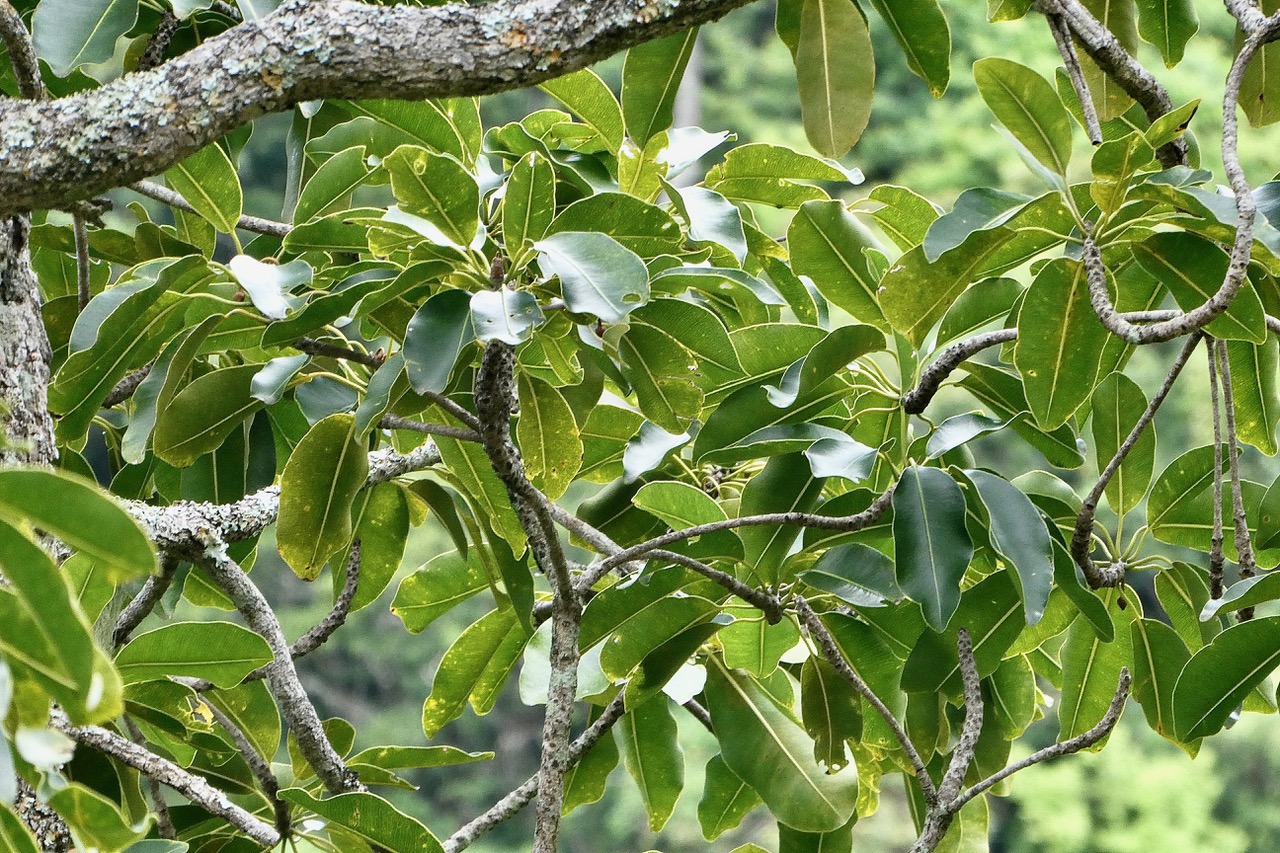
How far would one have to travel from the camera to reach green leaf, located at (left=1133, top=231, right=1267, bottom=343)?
83 cm

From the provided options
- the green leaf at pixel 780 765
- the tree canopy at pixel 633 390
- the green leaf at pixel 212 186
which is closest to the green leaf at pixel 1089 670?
the tree canopy at pixel 633 390

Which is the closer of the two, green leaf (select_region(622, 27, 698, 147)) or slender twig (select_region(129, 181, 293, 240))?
green leaf (select_region(622, 27, 698, 147))

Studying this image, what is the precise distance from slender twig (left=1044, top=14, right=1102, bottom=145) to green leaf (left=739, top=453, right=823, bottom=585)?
314mm

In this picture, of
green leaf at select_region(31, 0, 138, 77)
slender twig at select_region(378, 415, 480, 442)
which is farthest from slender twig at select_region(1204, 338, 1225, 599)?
green leaf at select_region(31, 0, 138, 77)

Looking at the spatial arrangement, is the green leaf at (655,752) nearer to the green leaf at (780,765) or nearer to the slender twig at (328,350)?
the green leaf at (780,765)

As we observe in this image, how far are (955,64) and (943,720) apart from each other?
13.4 metres

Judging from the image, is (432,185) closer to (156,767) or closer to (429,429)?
(429,429)

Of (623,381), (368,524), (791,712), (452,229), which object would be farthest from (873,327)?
(368,524)

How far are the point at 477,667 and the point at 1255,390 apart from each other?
72 cm

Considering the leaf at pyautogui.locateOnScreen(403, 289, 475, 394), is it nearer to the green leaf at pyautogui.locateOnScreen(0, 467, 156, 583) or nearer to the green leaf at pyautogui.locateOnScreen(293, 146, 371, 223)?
the green leaf at pyautogui.locateOnScreen(293, 146, 371, 223)

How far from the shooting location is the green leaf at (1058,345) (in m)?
0.88

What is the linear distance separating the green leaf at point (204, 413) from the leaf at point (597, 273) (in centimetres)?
32

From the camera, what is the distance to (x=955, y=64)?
13469 mm

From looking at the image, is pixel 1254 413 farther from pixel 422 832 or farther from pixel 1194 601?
pixel 422 832
